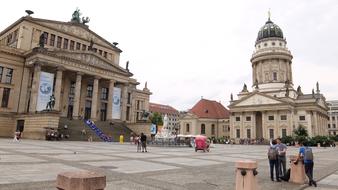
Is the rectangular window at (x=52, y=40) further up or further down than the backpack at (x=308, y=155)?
further up

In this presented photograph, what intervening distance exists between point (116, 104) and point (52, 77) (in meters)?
14.2

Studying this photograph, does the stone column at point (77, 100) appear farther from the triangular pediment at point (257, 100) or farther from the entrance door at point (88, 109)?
the triangular pediment at point (257, 100)

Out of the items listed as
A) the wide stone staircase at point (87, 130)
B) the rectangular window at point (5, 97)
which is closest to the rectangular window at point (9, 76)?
the rectangular window at point (5, 97)

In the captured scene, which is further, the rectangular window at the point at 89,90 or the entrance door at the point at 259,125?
the entrance door at the point at 259,125

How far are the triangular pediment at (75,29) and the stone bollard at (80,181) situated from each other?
2121 inches

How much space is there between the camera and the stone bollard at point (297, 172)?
11.3 m

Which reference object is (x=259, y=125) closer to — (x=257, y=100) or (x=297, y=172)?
(x=257, y=100)

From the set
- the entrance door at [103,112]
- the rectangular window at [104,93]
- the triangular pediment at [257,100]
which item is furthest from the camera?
the triangular pediment at [257,100]

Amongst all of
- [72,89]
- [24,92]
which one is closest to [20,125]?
[24,92]

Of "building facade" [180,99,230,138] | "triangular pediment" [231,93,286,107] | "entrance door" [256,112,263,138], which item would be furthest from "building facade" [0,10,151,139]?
"entrance door" [256,112,263,138]

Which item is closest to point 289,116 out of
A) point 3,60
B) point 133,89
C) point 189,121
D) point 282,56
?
point 282,56

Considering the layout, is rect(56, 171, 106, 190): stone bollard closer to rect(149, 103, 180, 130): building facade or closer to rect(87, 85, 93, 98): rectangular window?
rect(87, 85, 93, 98): rectangular window

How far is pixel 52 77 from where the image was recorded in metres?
45.5

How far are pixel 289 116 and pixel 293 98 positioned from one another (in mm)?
8853
